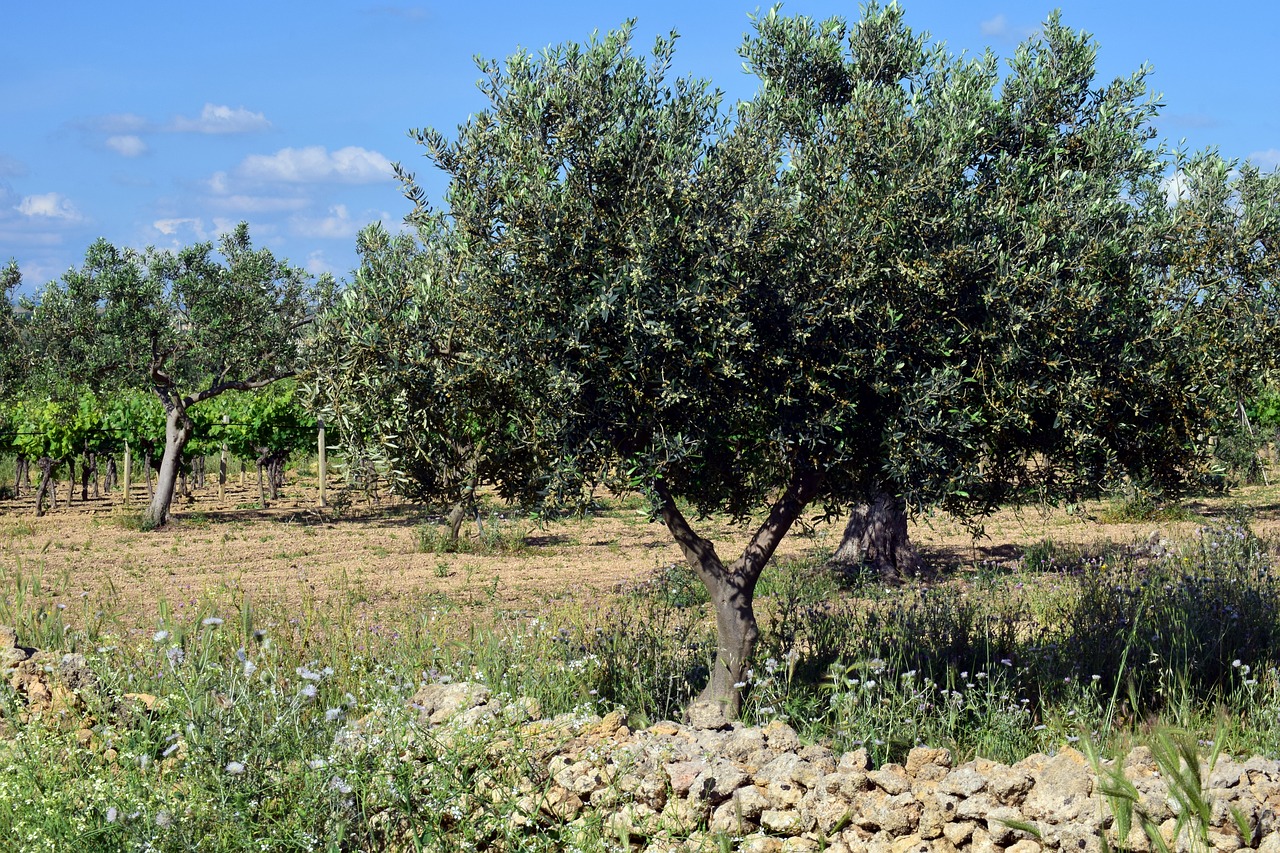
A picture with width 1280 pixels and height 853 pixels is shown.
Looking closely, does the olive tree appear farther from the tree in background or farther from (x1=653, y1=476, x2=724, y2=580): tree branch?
the tree in background

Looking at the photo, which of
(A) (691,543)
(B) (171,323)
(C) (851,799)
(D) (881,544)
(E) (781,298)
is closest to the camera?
(C) (851,799)

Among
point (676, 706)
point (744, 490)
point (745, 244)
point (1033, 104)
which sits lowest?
point (676, 706)

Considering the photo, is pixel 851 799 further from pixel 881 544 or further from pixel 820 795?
pixel 881 544

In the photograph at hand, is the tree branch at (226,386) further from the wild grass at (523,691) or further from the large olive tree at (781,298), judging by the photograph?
the large olive tree at (781,298)

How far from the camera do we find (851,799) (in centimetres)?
600

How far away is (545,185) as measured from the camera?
764 centimetres

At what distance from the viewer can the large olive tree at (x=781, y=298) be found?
7617 millimetres

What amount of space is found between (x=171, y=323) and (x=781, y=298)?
879 inches

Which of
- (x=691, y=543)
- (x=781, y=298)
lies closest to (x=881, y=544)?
(x=691, y=543)

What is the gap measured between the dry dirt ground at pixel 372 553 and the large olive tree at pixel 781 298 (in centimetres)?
559

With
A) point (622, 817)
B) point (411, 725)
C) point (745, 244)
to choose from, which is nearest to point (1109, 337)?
point (745, 244)

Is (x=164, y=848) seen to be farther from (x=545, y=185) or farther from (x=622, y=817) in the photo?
(x=545, y=185)

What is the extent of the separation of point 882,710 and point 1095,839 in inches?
111

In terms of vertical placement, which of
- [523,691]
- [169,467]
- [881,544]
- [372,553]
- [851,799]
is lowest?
[851,799]
